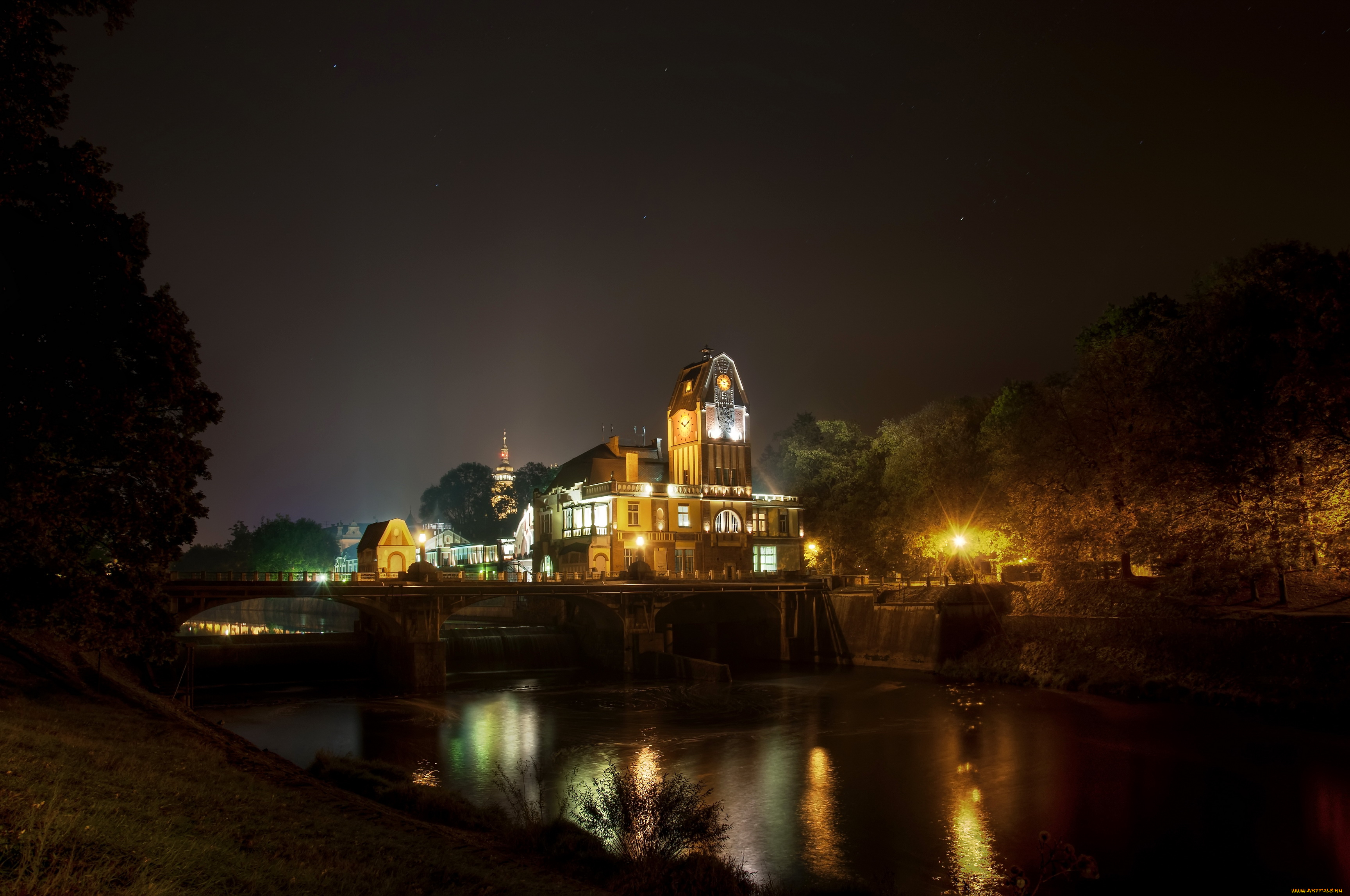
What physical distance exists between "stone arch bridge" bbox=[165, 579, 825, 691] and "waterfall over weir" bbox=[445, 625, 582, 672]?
165 cm

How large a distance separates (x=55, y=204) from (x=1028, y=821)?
2886 cm

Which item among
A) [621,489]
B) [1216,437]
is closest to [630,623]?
[621,489]

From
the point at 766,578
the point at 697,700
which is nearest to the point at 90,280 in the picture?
the point at 697,700

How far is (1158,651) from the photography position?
4300cm

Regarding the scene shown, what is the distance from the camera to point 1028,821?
24422mm

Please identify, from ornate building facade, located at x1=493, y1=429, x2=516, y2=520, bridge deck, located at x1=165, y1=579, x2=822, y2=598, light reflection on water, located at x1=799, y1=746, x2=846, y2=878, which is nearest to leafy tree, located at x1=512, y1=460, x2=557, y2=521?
ornate building facade, located at x1=493, y1=429, x2=516, y2=520

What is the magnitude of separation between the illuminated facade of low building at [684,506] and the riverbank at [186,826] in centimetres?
5402

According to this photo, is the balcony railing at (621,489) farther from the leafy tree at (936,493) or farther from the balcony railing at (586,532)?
the leafy tree at (936,493)

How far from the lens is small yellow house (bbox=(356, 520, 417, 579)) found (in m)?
92.6

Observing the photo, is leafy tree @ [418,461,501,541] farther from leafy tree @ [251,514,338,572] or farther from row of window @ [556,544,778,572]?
row of window @ [556,544,778,572]

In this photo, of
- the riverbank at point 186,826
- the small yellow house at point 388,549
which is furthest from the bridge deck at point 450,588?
the small yellow house at point 388,549

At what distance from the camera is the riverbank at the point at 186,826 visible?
10.3 m

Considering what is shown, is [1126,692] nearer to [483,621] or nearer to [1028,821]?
[1028,821]

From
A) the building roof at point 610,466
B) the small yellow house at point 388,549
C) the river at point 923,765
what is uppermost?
the building roof at point 610,466
